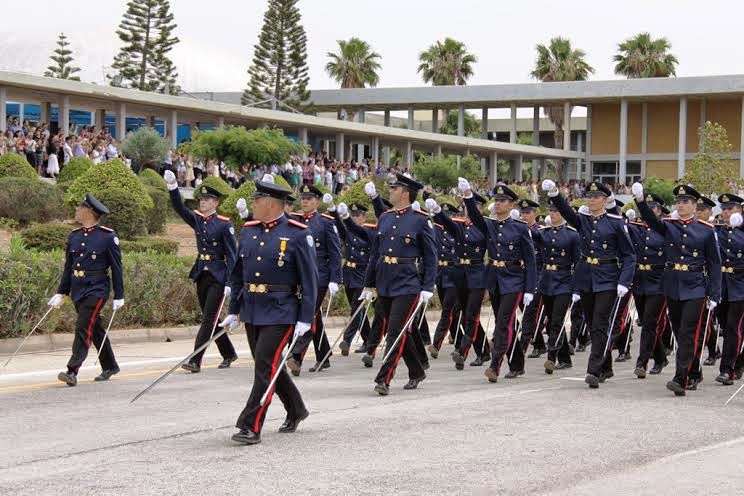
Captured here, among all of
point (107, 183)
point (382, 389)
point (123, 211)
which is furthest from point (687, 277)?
point (107, 183)

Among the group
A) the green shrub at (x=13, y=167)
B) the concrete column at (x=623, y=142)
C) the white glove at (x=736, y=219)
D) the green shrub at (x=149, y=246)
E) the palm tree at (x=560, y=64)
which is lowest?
the green shrub at (x=149, y=246)

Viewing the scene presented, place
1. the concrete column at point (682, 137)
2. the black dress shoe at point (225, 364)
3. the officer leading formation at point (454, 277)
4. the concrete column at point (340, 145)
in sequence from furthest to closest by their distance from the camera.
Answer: the concrete column at point (682, 137), the concrete column at point (340, 145), the black dress shoe at point (225, 364), the officer leading formation at point (454, 277)

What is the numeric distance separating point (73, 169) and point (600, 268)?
61.1ft

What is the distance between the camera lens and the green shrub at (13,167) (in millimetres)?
26266

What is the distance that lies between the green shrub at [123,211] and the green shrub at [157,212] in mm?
2454

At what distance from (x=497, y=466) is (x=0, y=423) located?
165 inches

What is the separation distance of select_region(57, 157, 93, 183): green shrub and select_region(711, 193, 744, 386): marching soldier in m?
18.8

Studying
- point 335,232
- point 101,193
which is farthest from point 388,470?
point 101,193

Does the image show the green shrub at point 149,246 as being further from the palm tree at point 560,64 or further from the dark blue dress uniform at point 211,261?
the palm tree at point 560,64

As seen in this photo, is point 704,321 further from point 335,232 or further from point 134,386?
point 134,386

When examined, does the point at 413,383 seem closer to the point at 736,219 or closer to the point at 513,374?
the point at 513,374

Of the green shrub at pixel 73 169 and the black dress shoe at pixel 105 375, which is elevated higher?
the green shrub at pixel 73 169

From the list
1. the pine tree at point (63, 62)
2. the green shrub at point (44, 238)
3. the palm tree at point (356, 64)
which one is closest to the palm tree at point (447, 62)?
the palm tree at point (356, 64)

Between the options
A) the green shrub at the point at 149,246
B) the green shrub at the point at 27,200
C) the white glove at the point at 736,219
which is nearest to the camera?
the white glove at the point at 736,219
